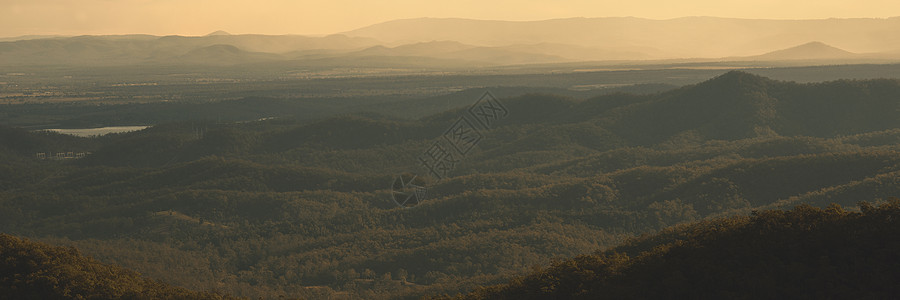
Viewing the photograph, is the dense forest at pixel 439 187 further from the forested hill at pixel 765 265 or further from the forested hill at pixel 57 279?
the forested hill at pixel 57 279

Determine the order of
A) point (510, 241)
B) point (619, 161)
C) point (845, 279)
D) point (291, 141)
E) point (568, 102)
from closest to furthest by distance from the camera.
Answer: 1. point (845, 279)
2. point (510, 241)
3. point (619, 161)
4. point (291, 141)
5. point (568, 102)

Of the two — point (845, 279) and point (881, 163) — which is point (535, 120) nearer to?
point (881, 163)

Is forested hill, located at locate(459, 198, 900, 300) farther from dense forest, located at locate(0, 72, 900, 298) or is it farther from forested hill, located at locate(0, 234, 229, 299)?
forested hill, located at locate(0, 234, 229, 299)

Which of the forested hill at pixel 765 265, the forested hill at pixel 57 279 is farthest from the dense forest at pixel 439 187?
the forested hill at pixel 57 279

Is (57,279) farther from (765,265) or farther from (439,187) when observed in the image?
(439,187)

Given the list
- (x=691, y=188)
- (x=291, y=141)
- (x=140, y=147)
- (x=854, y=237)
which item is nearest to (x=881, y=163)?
(x=691, y=188)

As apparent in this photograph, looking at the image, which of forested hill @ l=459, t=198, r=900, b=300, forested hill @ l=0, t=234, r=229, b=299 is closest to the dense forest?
forested hill @ l=459, t=198, r=900, b=300

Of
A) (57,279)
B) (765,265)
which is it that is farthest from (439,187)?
(765,265)
